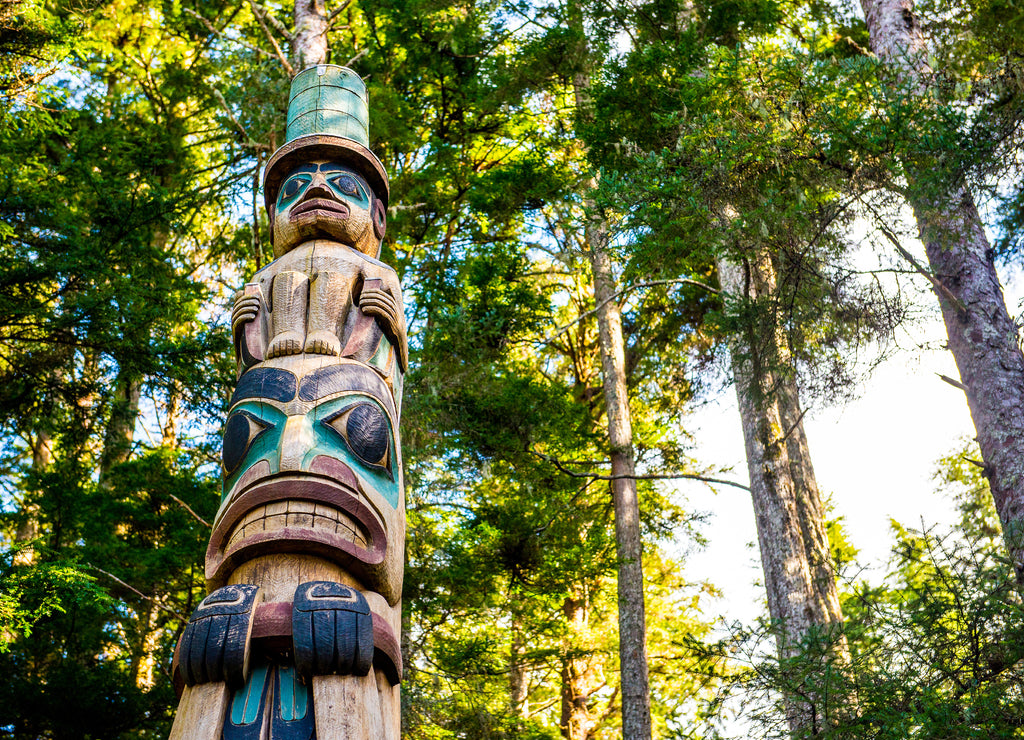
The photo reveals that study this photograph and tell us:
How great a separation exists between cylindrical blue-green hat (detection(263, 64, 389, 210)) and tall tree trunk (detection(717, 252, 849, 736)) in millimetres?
3400

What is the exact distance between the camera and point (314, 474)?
421 cm

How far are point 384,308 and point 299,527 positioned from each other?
1671 mm

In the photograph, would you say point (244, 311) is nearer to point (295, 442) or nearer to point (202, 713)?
point (295, 442)

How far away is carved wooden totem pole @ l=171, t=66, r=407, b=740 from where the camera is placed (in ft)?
12.0

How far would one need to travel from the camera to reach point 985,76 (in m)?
7.02

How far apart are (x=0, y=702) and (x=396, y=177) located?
25.0ft

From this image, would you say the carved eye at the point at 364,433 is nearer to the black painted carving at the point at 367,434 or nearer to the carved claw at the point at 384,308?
the black painted carving at the point at 367,434

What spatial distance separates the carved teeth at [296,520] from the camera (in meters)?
4.09

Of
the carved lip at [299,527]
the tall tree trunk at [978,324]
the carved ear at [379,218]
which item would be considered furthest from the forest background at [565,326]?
the carved lip at [299,527]

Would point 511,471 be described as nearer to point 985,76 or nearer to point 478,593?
point 478,593

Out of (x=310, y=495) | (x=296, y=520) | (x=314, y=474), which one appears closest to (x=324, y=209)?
(x=314, y=474)

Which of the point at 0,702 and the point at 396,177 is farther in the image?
the point at 396,177

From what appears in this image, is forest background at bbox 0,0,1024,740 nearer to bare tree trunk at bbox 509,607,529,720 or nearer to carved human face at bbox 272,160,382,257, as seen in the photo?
bare tree trunk at bbox 509,607,529,720

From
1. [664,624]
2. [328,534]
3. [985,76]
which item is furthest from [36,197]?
[664,624]
